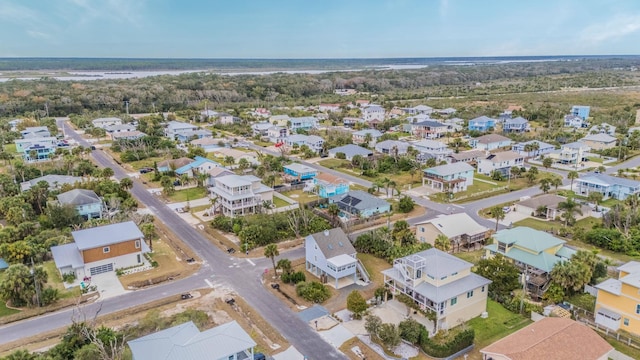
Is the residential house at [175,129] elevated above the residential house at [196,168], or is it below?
above

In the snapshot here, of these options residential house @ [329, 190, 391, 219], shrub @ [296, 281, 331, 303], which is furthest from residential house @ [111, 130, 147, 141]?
shrub @ [296, 281, 331, 303]

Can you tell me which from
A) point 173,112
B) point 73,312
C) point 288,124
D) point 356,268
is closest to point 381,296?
point 356,268

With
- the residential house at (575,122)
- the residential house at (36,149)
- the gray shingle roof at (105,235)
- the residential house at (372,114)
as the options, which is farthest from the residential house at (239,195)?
the residential house at (575,122)

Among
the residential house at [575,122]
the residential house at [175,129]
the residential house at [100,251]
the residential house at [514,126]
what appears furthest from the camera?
the residential house at [575,122]

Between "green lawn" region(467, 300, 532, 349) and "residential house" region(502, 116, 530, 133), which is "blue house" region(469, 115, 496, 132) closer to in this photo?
"residential house" region(502, 116, 530, 133)

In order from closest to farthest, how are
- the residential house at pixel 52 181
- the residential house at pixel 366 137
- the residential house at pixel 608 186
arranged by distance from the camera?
the residential house at pixel 52 181, the residential house at pixel 608 186, the residential house at pixel 366 137

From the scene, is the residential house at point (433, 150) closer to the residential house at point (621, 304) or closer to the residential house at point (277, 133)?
the residential house at point (277, 133)

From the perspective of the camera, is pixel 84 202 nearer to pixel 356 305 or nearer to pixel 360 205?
pixel 360 205
